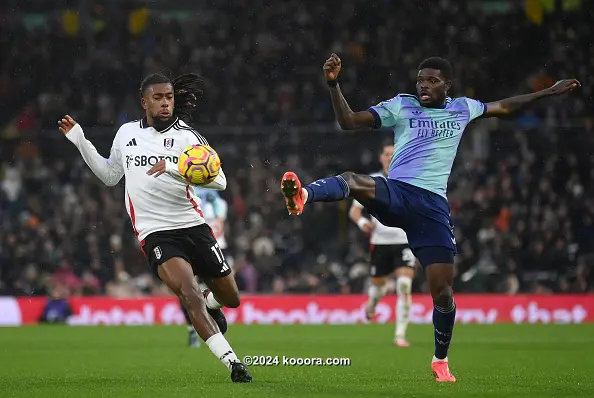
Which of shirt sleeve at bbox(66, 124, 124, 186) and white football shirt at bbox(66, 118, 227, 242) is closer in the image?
white football shirt at bbox(66, 118, 227, 242)

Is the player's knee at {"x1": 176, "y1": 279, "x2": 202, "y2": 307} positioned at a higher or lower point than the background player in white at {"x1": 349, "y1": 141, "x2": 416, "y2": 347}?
higher

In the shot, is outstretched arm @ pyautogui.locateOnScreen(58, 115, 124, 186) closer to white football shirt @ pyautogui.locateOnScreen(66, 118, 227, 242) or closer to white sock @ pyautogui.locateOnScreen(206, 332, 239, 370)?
white football shirt @ pyautogui.locateOnScreen(66, 118, 227, 242)

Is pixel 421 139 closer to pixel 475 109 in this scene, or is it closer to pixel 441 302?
pixel 475 109

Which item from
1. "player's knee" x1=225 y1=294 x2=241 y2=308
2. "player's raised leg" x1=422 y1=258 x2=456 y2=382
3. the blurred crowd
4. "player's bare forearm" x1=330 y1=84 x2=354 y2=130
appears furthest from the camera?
the blurred crowd

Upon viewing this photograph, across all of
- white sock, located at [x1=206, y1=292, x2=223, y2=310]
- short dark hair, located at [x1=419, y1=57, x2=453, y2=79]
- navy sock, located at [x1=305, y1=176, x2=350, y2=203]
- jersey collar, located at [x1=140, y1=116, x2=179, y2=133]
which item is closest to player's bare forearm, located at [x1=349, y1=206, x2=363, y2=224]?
white sock, located at [x1=206, y1=292, x2=223, y2=310]

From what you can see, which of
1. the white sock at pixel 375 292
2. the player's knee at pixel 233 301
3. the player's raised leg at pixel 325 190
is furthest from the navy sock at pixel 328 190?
the white sock at pixel 375 292

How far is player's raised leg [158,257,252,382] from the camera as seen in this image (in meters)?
8.77

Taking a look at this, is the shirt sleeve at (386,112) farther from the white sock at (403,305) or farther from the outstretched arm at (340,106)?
the white sock at (403,305)

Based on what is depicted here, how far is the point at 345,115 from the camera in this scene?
8484 millimetres

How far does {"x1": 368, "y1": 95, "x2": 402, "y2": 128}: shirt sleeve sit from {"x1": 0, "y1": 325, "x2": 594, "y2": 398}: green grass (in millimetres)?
2217

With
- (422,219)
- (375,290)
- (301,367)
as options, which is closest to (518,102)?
(422,219)

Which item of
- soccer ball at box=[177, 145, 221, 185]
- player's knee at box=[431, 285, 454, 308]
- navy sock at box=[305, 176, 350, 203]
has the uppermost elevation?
soccer ball at box=[177, 145, 221, 185]

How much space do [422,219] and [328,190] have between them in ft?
3.85

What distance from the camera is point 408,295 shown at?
603 inches
